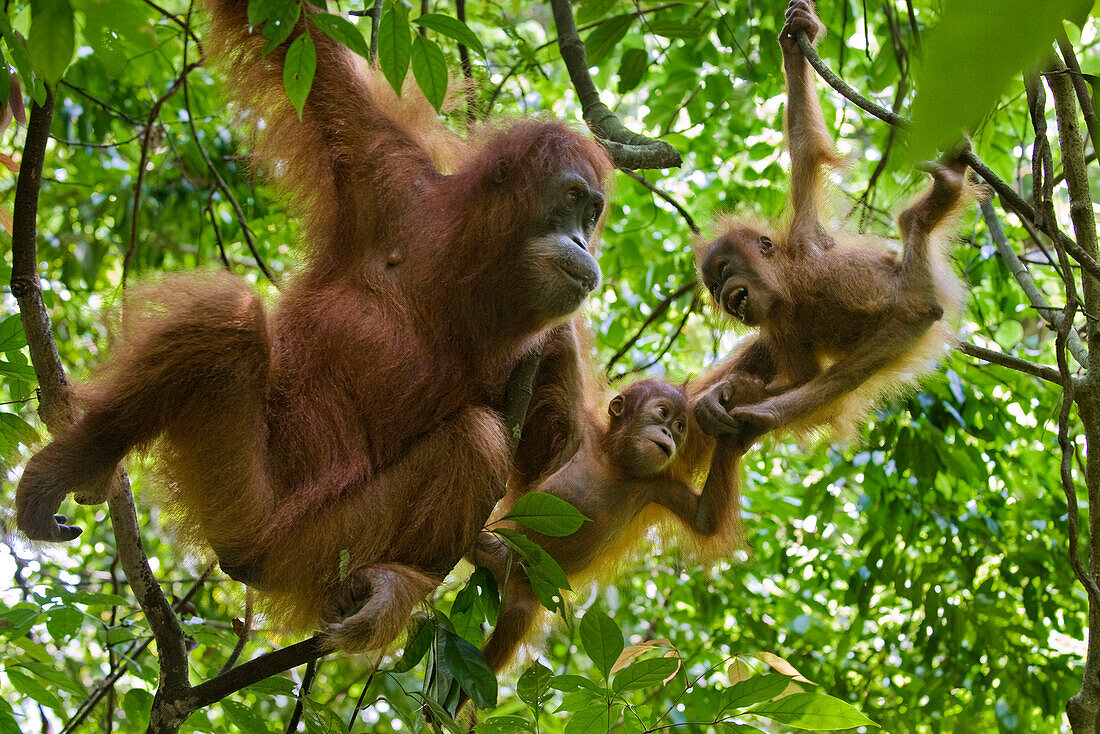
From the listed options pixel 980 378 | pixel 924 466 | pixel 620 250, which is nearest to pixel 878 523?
pixel 924 466

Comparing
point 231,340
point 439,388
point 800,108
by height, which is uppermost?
point 800,108

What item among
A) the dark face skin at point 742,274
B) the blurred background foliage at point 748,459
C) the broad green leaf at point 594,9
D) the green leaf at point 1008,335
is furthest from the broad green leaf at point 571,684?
the green leaf at point 1008,335

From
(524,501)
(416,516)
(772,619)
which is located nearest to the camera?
(524,501)

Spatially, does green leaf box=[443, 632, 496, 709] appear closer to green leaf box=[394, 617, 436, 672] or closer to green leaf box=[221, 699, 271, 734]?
green leaf box=[394, 617, 436, 672]

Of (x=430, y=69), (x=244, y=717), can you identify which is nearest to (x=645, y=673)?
(x=244, y=717)

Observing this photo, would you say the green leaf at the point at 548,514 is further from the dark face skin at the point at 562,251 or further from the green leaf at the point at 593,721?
the dark face skin at the point at 562,251

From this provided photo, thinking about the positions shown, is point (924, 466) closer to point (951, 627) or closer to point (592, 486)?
point (951, 627)

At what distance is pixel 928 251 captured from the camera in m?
2.66

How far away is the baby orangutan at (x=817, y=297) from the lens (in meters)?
2.62

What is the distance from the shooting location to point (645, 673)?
6.79ft

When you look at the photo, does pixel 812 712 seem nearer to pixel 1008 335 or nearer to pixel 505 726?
pixel 505 726

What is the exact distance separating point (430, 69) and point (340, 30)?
8.1 inches

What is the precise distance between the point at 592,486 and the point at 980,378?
2.21 metres

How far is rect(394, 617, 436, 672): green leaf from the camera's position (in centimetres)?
221
